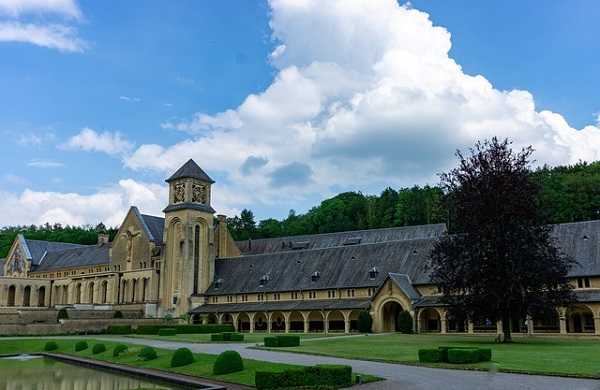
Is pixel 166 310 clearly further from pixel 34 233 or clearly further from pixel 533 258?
pixel 34 233

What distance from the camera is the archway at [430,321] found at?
52.4 m

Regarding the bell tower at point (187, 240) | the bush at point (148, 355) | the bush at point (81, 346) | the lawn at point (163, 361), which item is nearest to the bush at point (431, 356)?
the lawn at point (163, 361)

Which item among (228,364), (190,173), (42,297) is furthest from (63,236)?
(228,364)

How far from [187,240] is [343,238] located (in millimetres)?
26302

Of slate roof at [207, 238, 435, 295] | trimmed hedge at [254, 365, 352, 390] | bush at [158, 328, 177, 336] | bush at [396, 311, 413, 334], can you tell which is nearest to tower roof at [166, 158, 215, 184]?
slate roof at [207, 238, 435, 295]

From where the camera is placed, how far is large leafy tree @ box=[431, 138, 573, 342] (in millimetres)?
36875

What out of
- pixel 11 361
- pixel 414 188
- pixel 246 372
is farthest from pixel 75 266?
pixel 246 372

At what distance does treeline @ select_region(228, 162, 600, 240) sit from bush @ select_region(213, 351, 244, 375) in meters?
A: 55.8

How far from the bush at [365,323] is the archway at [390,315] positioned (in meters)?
1.45

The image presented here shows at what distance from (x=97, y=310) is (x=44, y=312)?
592 cm

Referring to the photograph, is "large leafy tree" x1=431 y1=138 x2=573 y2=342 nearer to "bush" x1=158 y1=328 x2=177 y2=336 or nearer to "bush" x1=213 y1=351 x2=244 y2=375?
"bush" x1=213 y1=351 x2=244 y2=375

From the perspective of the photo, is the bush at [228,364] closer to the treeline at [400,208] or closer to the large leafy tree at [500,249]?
the large leafy tree at [500,249]

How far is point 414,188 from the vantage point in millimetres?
123062

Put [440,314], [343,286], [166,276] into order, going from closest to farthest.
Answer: [440,314] < [343,286] < [166,276]
